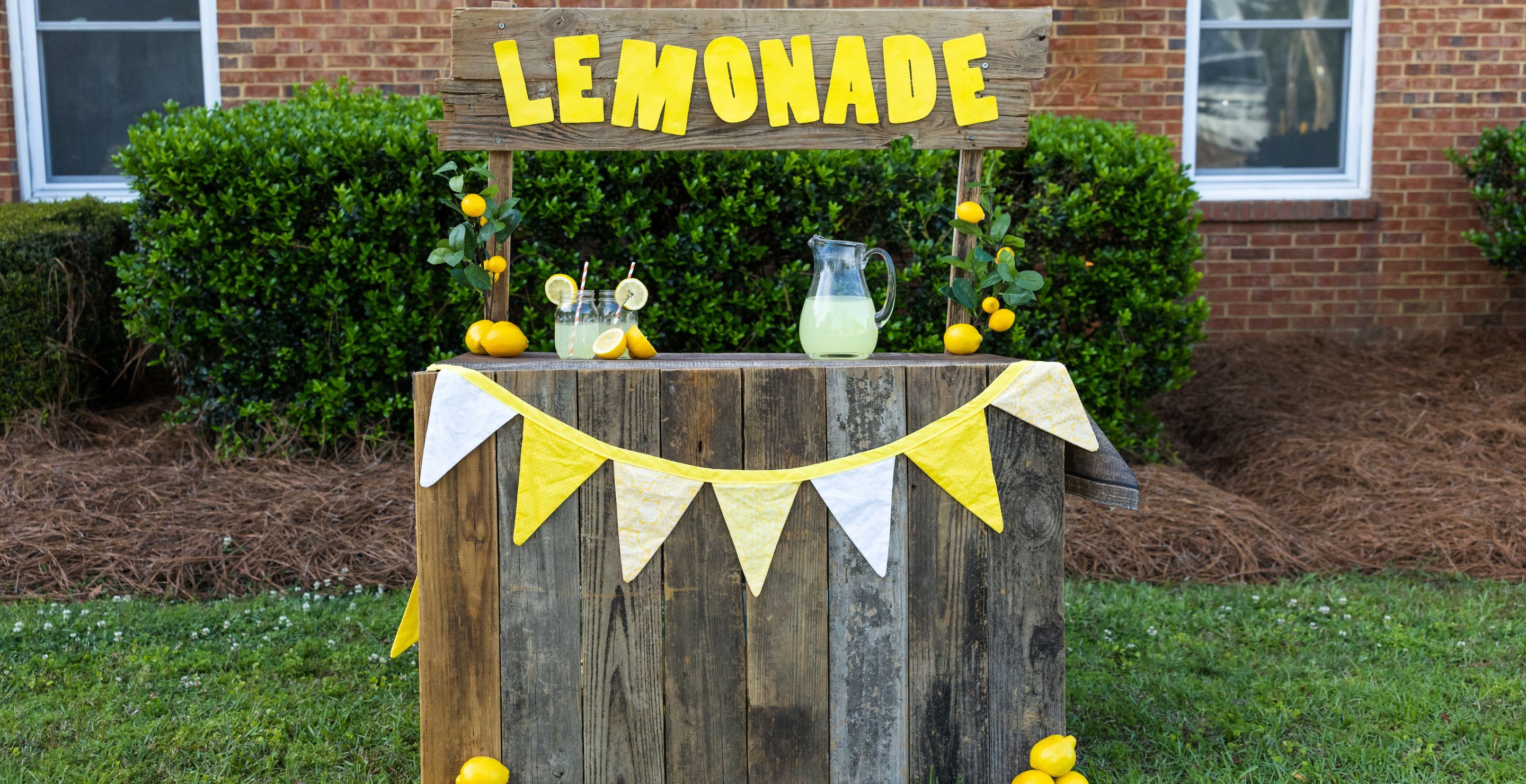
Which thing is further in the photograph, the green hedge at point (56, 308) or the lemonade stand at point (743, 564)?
the green hedge at point (56, 308)

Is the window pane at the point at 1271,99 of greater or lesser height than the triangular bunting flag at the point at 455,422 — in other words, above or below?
above

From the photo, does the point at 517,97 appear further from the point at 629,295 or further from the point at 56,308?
the point at 56,308

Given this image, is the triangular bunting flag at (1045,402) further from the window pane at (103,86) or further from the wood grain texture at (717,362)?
the window pane at (103,86)

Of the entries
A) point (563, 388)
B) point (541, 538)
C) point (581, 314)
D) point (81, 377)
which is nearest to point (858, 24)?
point (581, 314)

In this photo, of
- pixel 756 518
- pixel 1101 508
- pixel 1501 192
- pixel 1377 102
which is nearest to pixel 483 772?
pixel 756 518

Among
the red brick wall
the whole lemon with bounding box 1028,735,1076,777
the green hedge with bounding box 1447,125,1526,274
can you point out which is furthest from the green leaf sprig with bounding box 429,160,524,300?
the green hedge with bounding box 1447,125,1526,274

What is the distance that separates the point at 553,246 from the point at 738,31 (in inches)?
81.9

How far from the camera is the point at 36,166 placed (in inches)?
220

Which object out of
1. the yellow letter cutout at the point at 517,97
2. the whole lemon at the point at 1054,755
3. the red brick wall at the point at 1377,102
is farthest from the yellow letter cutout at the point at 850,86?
the red brick wall at the point at 1377,102

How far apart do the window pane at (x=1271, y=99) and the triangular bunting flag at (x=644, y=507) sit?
16.1 feet

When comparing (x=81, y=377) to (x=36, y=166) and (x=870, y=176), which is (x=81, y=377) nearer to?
(x=36, y=166)

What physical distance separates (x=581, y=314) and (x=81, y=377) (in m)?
3.43

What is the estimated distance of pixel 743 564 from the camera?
6.81ft

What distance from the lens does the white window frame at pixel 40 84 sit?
5.44 metres
